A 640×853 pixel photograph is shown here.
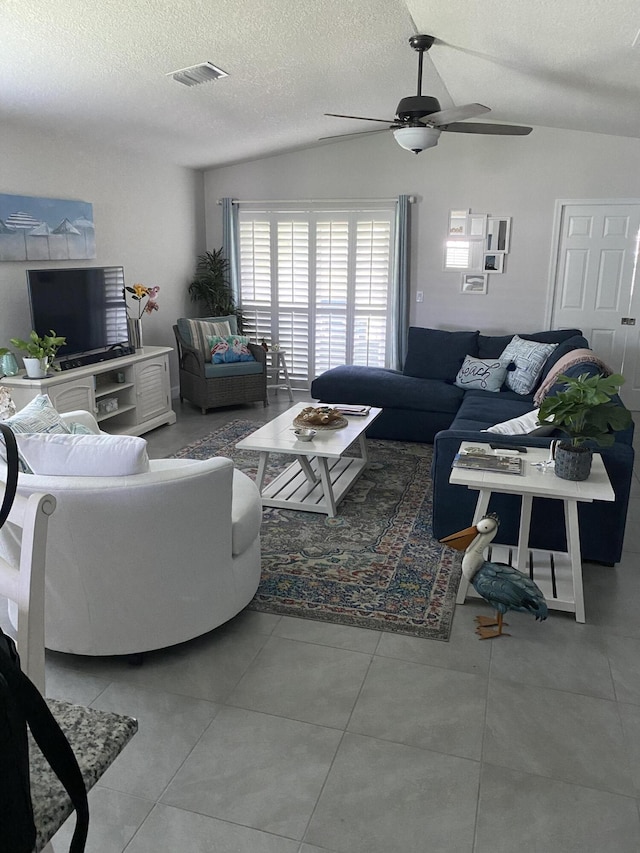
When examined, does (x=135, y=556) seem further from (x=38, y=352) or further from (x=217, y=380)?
(x=217, y=380)

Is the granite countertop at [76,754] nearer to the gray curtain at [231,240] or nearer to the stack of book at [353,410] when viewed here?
the stack of book at [353,410]

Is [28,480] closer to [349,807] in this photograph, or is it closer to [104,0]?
[349,807]

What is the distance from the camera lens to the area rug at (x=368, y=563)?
3080 millimetres

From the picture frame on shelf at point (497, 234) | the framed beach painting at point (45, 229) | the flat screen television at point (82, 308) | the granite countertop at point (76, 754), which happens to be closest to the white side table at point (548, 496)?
the granite countertop at point (76, 754)

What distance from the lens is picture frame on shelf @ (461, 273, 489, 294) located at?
22.3ft

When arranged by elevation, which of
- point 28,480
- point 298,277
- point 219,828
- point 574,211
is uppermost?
point 574,211

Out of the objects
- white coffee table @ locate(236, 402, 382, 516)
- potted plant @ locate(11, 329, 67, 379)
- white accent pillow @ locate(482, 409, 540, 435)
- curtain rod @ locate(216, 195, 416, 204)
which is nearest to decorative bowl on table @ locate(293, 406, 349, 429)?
white coffee table @ locate(236, 402, 382, 516)

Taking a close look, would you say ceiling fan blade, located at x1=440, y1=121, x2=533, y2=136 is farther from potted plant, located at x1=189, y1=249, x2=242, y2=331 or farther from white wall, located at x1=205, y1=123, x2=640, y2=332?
potted plant, located at x1=189, y1=249, x2=242, y2=331

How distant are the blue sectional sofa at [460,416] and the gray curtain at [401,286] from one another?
2.29 ft

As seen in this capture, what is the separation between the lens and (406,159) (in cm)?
677

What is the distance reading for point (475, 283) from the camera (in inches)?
269

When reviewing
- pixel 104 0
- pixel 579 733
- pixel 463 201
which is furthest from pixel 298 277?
pixel 579 733

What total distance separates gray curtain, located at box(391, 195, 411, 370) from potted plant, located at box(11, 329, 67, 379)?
3.47 meters

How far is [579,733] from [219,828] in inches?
49.5
